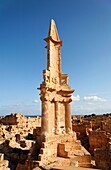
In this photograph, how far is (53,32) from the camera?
12219mm

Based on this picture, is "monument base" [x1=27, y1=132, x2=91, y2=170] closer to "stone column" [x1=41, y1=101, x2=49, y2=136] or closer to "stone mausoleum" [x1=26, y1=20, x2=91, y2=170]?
"stone mausoleum" [x1=26, y1=20, x2=91, y2=170]

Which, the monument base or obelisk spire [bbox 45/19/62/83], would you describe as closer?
the monument base

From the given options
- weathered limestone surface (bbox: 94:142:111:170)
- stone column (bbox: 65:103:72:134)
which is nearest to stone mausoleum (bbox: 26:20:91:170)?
stone column (bbox: 65:103:72:134)

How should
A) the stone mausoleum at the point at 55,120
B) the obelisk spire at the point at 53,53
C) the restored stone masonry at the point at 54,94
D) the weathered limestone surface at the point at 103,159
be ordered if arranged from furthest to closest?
1. the obelisk spire at the point at 53,53
2. the restored stone masonry at the point at 54,94
3. the stone mausoleum at the point at 55,120
4. the weathered limestone surface at the point at 103,159

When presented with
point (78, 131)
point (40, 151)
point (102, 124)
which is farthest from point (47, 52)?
point (102, 124)

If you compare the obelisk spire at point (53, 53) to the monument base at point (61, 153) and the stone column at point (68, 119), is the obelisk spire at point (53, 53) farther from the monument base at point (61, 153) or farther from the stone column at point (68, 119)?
the monument base at point (61, 153)

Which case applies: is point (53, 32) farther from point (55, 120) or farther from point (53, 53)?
point (55, 120)

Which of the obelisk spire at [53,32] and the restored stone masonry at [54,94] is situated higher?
the obelisk spire at [53,32]

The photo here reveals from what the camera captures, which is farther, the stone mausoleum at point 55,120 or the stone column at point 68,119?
the stone column at point 68,119

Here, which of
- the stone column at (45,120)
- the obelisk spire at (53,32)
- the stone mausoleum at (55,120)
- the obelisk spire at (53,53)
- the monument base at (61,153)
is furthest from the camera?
the obelisk spire at (53,32)

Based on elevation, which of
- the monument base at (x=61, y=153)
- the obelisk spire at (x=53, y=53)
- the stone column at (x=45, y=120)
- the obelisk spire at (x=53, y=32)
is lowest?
the monument base at (x=61, y=153)

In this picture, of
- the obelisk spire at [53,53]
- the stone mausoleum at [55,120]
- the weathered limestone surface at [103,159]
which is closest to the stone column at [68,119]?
the stone mausoleum at [55,120]

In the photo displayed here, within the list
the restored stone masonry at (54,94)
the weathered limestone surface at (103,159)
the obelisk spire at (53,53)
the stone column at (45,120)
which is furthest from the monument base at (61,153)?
the obelisk spire at (53,53)

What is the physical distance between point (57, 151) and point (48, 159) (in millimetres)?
1163
